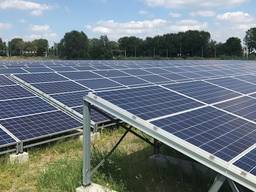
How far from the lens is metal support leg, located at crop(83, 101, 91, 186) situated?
23.8 ft

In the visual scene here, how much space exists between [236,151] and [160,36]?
127147 mm

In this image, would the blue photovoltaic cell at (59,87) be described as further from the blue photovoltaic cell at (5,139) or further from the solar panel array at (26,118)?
the blue photovoltaic cell at (5,139)

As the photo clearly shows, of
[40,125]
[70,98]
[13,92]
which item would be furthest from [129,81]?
[40,125]

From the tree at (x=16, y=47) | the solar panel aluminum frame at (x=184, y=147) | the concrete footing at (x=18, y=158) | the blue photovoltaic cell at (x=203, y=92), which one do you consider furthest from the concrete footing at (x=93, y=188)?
the tree at (x=16, y=47)

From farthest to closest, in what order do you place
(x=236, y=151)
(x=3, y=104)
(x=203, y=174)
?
1. (x=3, y=104)
2. (x=203, y=174)
3. (x=236, y=151)

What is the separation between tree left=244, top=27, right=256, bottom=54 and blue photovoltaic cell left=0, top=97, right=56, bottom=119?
116m

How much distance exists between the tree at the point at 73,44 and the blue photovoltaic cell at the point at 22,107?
102m

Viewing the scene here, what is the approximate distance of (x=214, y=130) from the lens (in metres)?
6.59

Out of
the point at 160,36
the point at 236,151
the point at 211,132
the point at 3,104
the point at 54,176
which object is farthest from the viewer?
the point at 160,36

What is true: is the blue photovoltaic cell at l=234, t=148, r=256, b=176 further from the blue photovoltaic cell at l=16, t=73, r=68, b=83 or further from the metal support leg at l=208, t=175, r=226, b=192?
the blue photovoltaic cell at l=16, t=73, r=68, b=83

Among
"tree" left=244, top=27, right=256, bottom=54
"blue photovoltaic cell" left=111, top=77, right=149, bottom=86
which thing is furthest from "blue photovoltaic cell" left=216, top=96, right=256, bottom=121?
"tree" left=244, top=27, right=256, bottom=54

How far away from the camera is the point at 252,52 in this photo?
119m

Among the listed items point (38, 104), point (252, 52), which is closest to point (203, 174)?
point (38, 104)

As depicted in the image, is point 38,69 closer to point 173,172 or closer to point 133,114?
point 173,172
